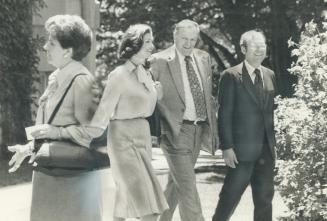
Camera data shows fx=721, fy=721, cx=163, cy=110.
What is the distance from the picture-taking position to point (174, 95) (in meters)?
6.38

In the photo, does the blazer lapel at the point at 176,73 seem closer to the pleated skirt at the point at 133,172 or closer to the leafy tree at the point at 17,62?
the pleated skirt at the point at 133,172

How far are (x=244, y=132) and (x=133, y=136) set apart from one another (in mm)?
1417

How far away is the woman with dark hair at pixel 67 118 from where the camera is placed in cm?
386

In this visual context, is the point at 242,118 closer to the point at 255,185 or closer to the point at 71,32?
the point at 255,185

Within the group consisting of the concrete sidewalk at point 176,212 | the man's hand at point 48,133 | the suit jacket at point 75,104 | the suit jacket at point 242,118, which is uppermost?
the suit jacket at point 75,104

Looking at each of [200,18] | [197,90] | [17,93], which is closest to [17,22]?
[17,93]

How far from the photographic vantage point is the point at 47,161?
3.84 meters

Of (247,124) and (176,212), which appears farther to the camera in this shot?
(176,212)

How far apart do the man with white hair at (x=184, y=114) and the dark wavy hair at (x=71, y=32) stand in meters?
2.44

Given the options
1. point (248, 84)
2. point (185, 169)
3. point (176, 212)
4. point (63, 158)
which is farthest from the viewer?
point (176, 212)

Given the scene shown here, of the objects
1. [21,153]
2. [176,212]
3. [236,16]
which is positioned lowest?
[176,212]

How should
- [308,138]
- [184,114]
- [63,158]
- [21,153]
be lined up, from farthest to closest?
[308,138] < [184,114] < [21,153] < [63,158]

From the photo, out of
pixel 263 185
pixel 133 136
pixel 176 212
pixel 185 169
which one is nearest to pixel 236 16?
pixel 176 212

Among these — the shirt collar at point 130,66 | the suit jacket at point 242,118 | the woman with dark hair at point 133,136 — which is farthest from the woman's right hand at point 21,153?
the suit jacket at point 242,118
